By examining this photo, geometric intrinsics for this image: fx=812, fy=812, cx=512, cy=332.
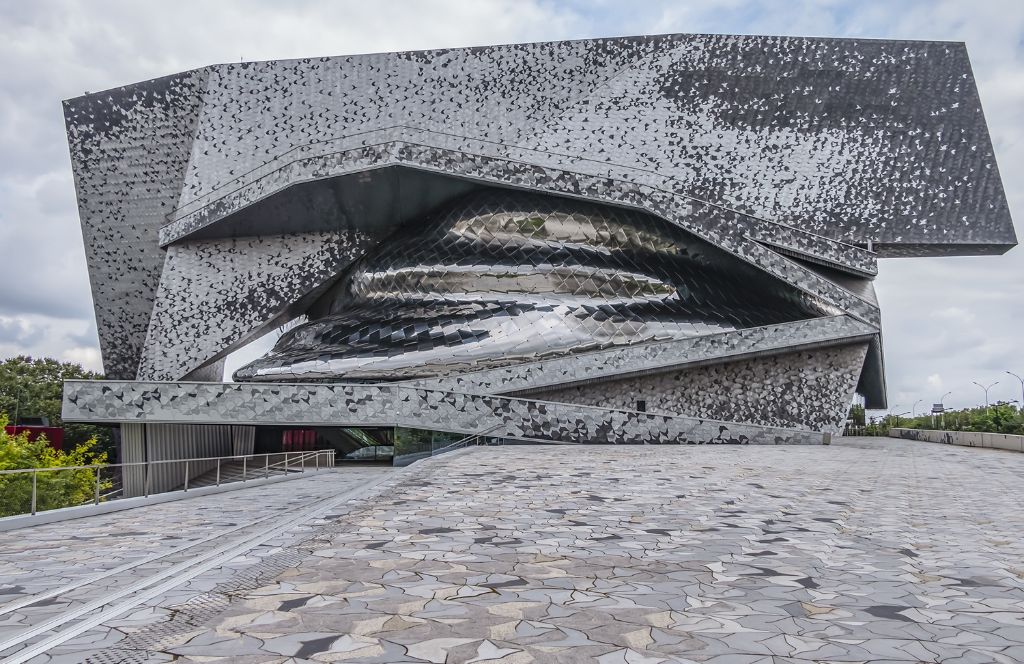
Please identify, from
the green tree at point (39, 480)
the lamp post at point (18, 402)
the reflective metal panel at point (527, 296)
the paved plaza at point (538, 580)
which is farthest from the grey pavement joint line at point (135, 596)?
the lamp post at point (18, 402)

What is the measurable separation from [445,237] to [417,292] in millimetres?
2008

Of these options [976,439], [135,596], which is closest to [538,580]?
[135,596]

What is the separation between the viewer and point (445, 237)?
25734mm

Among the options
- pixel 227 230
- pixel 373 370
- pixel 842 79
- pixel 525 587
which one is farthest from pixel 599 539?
pixel 842 79

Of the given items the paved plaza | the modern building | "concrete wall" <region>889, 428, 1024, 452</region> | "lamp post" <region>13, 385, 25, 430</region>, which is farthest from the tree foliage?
"lamp post" <region>13, 385, 25, 430</region>

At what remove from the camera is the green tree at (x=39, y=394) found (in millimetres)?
42375

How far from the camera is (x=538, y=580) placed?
4641mm

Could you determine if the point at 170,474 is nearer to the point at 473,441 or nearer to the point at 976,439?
the point at 473,441

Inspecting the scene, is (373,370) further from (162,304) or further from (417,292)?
(162,304)

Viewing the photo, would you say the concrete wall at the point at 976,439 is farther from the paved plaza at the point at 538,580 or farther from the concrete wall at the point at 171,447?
the concrete wall at the point at 171,447

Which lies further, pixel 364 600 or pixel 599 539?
pixel 599 539

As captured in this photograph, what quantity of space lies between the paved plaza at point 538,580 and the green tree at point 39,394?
37.6 m

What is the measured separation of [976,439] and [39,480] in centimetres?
2635

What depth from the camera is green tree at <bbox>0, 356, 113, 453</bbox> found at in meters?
42.4
